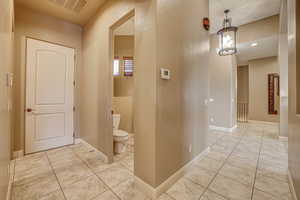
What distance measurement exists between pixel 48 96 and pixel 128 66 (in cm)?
207

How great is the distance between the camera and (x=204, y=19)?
250 centimetres

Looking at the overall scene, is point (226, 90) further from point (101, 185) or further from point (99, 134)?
point (101, 185)

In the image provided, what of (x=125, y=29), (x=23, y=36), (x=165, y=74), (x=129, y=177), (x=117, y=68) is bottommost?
(x=129, y=177)

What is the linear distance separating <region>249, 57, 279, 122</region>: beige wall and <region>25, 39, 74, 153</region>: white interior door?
727 centimetres

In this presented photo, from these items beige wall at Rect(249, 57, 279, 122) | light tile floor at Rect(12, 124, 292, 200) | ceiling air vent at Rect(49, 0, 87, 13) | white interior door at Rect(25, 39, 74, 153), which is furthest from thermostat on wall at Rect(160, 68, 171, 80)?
beige wall at Rect(249, 57, 279, 122)

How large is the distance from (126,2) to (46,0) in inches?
64.6

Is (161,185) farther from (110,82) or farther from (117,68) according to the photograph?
(117,68)

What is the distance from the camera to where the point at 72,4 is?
7.96 feet

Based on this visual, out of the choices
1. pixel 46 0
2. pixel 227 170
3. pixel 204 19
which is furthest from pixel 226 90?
pixel 46 0

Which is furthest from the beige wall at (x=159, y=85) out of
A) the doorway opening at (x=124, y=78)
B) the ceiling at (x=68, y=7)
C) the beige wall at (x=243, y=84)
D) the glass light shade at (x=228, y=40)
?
the beige wall at (x=243, y=84)

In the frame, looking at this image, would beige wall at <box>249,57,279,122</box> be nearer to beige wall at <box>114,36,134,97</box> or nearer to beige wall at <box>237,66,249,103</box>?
beige wall at <box>237,66,249,103</box>

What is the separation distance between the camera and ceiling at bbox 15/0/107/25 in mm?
2393

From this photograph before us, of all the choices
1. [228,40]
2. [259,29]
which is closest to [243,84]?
[259,29]

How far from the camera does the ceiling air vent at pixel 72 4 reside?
235 centimetres
